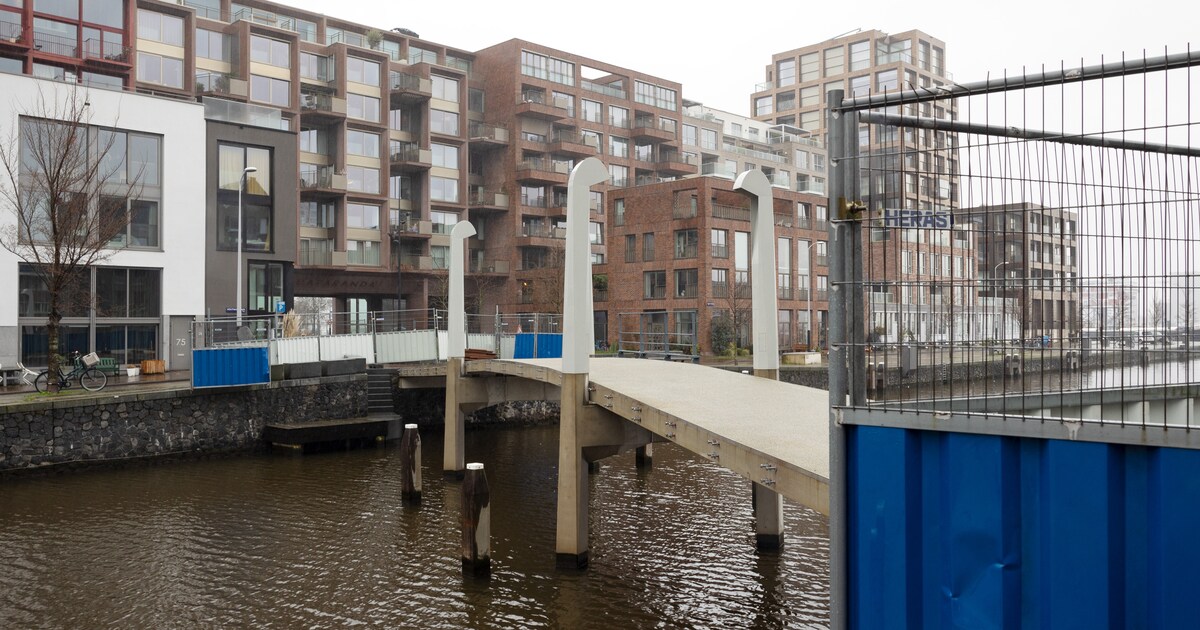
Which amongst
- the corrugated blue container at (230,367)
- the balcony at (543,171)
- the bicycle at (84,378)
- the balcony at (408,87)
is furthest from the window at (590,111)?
the bicycle at (84,378)

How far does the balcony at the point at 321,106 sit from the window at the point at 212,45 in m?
4.63

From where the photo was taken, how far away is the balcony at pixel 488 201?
197 feet

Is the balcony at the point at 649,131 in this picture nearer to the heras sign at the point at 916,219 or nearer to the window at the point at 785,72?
the window at the point at 785,72

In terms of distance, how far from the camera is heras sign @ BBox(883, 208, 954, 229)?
4949 millimetres

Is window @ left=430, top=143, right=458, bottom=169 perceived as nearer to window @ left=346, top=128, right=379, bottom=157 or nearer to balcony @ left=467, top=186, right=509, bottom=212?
balcony @ left=467, top=186, right=509, bottom=212

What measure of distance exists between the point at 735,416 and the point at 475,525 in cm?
393

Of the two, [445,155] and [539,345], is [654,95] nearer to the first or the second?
[445,155]

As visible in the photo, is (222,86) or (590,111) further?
(590,111)

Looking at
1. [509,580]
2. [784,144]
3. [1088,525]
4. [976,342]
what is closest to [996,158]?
[976,342]

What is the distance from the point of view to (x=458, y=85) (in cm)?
5931

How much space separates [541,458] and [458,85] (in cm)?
4224

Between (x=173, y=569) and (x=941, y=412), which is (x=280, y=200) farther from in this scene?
(x=941, y=412)

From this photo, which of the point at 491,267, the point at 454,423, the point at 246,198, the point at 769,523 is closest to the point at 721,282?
the point at 491,267

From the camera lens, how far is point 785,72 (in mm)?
92312
